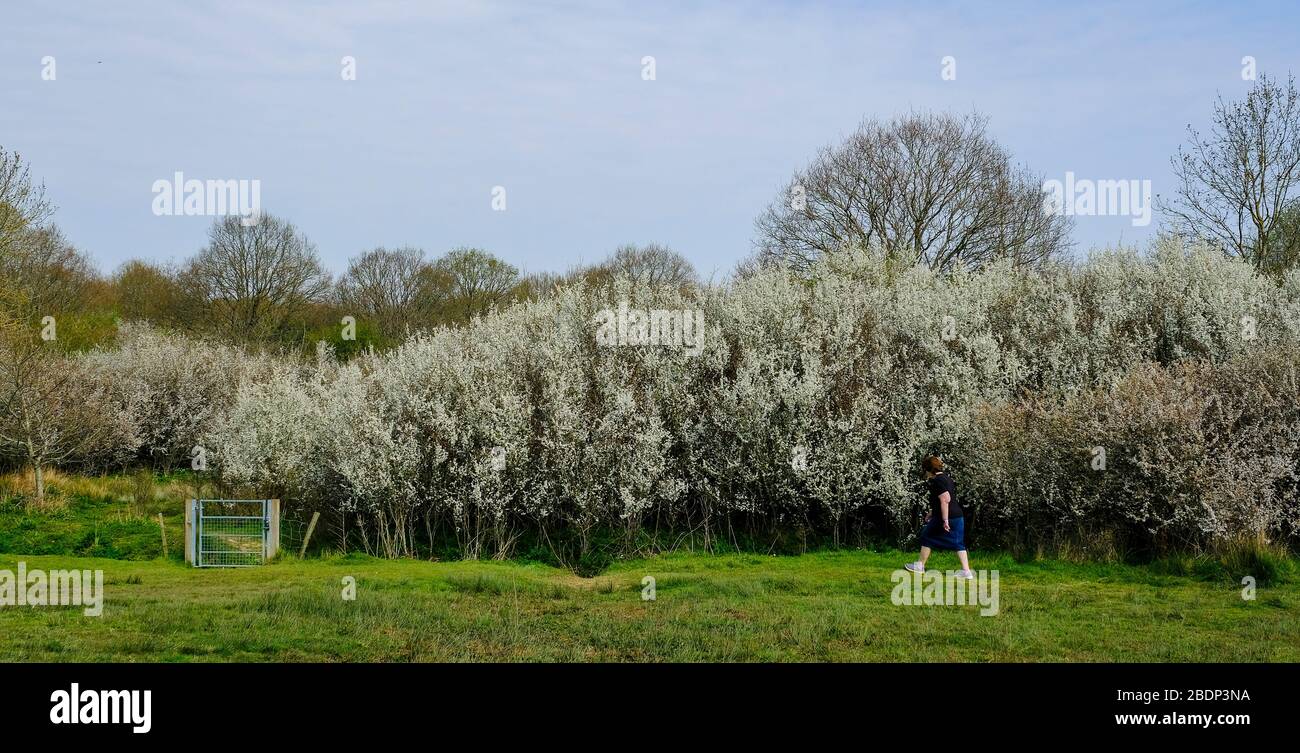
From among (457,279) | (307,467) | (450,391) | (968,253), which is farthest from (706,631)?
(457,279)

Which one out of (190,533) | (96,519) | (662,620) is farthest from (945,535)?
(96,519)

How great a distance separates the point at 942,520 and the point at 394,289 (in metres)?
51.3

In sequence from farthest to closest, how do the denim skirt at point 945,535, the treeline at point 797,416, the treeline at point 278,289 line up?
the treeline at point 278,289 < the treeline at point 797,416 < the denim skirt at point 945,535

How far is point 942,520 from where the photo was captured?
557 inches

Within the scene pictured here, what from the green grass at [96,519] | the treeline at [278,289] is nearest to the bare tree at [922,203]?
the treeline at [278,289]

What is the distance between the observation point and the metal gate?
1862 centimetres

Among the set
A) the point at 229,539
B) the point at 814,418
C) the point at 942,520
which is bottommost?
the point at 229,539

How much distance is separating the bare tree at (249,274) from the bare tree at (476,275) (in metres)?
8.92

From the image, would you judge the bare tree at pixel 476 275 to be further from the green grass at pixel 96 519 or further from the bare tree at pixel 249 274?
the green grass at pixel 96 519

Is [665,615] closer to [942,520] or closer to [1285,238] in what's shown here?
[942,520]

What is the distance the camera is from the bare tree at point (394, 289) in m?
57.4

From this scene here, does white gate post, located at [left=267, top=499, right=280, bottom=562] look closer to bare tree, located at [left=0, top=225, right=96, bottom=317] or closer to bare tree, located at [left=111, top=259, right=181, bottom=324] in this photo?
bare tree, located at [left=0, top=225, right=96, bottom=317]

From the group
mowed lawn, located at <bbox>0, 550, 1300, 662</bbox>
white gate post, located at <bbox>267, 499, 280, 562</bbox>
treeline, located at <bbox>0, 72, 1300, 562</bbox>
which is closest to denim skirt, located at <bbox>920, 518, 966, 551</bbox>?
mowed lawn, located at <bbox>0, 550, 1300, 662</bbox>
